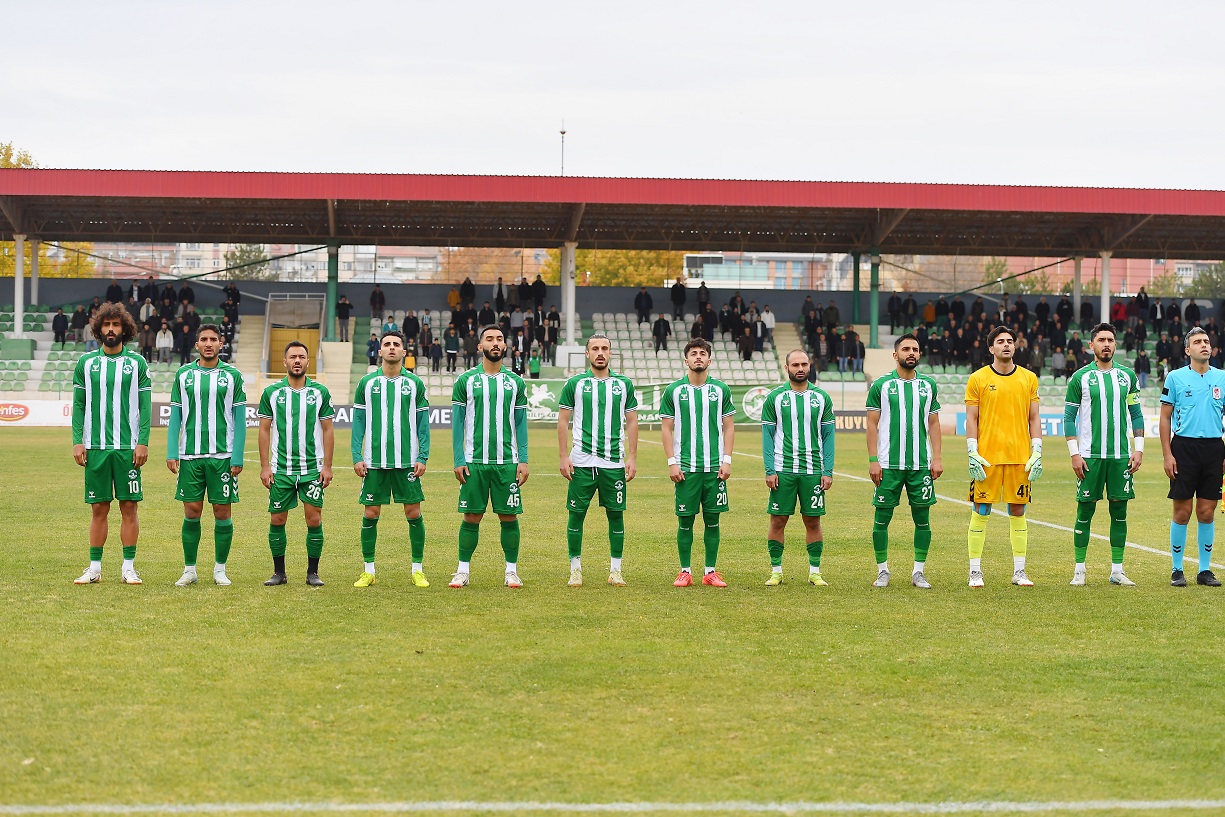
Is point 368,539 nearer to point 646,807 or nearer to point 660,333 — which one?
point 646,807

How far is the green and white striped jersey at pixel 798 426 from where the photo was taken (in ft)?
34.0

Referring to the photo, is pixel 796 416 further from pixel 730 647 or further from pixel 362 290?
pixel 362 290

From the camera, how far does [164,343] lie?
40469 millimetres

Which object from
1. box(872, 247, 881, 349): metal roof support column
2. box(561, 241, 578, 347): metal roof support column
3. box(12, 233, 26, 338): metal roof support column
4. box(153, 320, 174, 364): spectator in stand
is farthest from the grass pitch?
box(872, 247, 881, 349): metal roof support column

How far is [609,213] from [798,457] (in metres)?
33.8

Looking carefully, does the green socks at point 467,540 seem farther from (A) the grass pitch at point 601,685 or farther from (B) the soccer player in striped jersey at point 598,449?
(B) the soccer player in striped jersey at point 598,449

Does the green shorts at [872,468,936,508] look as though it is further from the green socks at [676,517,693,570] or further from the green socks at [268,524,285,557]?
the green socks at [268,524,285,557]

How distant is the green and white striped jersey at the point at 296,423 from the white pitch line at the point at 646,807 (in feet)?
17.4

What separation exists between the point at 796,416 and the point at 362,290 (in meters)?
39.2

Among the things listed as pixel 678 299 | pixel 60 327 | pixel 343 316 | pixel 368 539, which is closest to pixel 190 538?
pixel 368 539

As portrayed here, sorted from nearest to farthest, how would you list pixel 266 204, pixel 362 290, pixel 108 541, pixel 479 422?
pixel 479 422, pixel 108 541, pixel 266 204, pixel 362 290

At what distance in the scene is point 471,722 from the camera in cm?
599

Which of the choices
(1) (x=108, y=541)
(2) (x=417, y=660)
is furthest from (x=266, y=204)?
(2) (x=417, y=660)

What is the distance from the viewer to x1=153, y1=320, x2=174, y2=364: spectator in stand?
133ft
